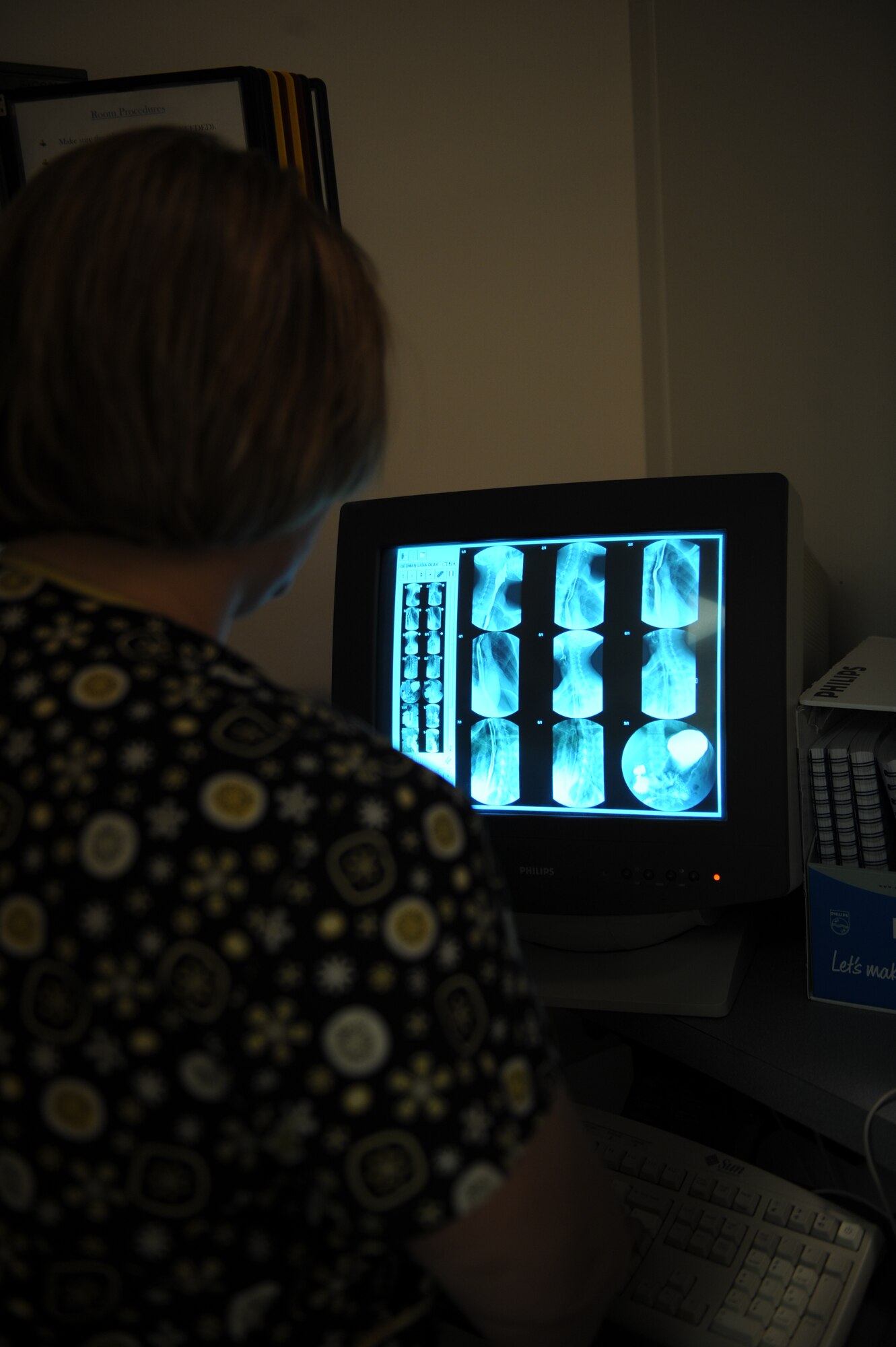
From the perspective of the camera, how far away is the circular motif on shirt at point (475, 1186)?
0.47 m

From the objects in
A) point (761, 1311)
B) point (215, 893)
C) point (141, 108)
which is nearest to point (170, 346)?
point (215, 893)

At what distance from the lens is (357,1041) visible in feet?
1.49

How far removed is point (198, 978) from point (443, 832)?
0.43 feet

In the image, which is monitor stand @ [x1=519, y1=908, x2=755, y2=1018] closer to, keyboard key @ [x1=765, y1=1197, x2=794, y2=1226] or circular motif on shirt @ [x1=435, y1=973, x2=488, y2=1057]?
keyboard key @ [x1=765, y1=1197, x2=794, y2=1226]

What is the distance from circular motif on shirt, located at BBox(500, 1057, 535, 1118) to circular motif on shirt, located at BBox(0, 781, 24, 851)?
258 mm

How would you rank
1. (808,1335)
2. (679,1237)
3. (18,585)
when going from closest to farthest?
(18,585)
(808,1335)
(679,1237)

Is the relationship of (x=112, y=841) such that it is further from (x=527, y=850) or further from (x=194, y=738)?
(x=527, y=850)

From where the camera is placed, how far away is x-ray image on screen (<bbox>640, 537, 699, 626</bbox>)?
3.59 ft

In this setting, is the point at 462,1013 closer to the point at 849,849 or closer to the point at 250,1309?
the point at 250,1309

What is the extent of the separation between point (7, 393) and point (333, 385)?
0.18 meters

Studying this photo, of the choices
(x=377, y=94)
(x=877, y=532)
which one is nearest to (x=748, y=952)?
(x=877, y=532)

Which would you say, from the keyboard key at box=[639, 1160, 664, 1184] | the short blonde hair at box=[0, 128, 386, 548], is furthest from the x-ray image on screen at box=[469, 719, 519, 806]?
the short blonde hair at box=[0, 128, 386, 548]

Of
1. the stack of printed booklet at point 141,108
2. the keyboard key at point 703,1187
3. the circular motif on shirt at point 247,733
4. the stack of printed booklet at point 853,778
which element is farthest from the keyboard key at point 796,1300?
the stack of printed booklet at point 141,108

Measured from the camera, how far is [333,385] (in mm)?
558
